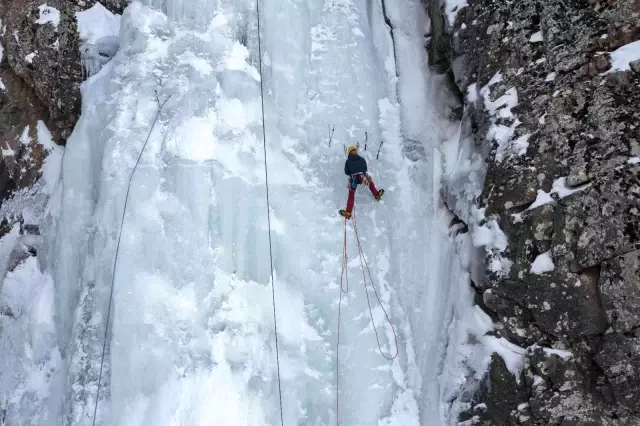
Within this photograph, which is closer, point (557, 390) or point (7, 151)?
point (557, 390)

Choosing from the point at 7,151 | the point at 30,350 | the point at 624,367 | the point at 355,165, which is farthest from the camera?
the point at 7,151

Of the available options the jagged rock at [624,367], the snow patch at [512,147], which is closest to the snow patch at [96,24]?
the snow patch at [512,147]

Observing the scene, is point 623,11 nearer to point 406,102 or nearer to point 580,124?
point 580,124

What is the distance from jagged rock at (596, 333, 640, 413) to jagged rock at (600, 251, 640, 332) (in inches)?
4.0

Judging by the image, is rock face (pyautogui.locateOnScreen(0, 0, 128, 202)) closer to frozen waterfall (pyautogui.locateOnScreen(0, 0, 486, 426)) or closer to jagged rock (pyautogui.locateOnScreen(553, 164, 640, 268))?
frozen waterfall (pyautogui.locateOnScreen(0, 0, 486, 426))

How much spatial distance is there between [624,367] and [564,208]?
4.13ft

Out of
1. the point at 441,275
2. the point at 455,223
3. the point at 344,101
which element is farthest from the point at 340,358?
the point at 344,101

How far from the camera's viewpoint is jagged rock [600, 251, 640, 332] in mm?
3760

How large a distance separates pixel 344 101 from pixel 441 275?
83.8 inches

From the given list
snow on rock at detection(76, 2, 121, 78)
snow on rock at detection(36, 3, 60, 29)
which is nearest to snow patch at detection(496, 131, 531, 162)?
snow on rock at detection(76, 2, 121, 78)

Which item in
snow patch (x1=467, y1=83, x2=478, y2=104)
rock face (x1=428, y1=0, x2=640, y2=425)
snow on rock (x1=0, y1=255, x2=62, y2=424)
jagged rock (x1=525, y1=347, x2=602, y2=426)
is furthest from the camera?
snow patch (x1=467, y1=83, x2=478, y2=104)

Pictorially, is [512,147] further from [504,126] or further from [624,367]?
[624,367]

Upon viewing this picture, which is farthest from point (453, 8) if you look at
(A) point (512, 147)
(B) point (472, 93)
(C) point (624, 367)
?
(C) point (624, 367)

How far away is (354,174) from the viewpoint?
505cm
